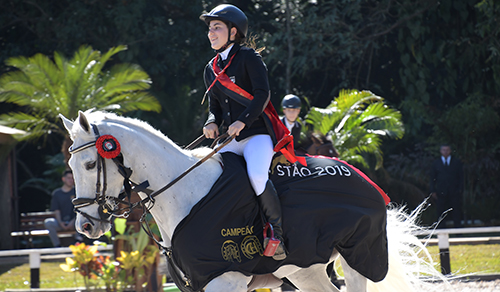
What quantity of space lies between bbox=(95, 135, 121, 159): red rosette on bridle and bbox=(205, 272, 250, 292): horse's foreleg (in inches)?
42.9

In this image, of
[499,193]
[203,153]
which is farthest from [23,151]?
[203,153]

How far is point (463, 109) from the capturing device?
16.5 m

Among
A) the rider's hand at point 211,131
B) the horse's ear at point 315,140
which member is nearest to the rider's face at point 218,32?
the rider's hand at point 211,131

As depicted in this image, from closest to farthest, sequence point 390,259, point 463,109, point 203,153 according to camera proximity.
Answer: point 203,153 < point 390,259 < point 463,109

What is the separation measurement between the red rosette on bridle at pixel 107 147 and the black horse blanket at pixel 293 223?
25.9 inches

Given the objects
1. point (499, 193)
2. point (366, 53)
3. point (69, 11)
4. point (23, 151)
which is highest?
point (69, 11)

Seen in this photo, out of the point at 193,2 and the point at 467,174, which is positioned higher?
the point at 193,2

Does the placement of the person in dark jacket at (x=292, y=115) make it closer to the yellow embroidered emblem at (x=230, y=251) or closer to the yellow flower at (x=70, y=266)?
the yellow flower at (x=70, y=266)

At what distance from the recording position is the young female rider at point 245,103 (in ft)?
12.9

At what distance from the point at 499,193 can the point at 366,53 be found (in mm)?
6310

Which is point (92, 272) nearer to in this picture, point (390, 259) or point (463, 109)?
point (390, 259)

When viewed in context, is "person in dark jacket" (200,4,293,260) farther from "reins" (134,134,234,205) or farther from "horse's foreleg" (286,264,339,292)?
"horse's foreleg" (286,264,339,292)

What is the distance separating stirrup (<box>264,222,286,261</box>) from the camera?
3808 millimetres

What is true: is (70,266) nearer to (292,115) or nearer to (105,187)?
(105,187)
